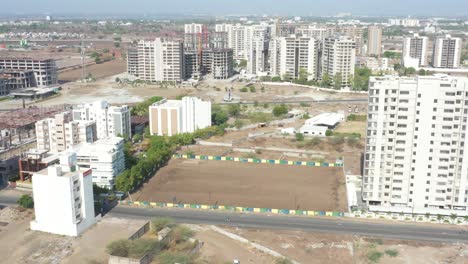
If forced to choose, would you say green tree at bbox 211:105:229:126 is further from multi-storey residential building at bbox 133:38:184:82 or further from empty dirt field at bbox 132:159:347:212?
multi-storey residential building at bbox 133:38:184:82

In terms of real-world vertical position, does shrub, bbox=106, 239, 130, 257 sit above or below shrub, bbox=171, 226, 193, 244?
above

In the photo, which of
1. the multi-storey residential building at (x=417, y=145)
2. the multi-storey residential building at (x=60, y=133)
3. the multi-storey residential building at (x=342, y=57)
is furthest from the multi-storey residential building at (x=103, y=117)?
the multi-storey residential building at (x=342, y=57)

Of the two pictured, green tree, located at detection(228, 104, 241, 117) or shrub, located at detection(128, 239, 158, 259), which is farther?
green tree, located at detection(228, 104, 241, 117)

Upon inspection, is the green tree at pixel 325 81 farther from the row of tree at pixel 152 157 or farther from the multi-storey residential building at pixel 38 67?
the multi-storey residential building at pixel 38 67

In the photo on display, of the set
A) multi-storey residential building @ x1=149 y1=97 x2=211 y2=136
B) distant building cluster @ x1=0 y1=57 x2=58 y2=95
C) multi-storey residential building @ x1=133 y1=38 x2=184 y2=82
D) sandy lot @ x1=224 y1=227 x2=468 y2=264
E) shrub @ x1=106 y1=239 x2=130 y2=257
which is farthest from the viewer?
multi-storey residential building @ x1=133 y1=38 x2=184 y2=82

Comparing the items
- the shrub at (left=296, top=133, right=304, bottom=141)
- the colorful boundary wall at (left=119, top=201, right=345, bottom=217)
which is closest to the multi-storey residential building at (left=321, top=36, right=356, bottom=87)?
the shrub at (left=296, top=133, right=304, bottom=141)

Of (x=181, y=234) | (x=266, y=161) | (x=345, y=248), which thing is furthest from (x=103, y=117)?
(x=345, y=248)

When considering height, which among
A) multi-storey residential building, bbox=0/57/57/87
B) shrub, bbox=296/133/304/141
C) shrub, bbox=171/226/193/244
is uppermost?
multi-storey residential building, bbox=0/57/57/87

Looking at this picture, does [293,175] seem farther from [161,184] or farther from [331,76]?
[331,76]
